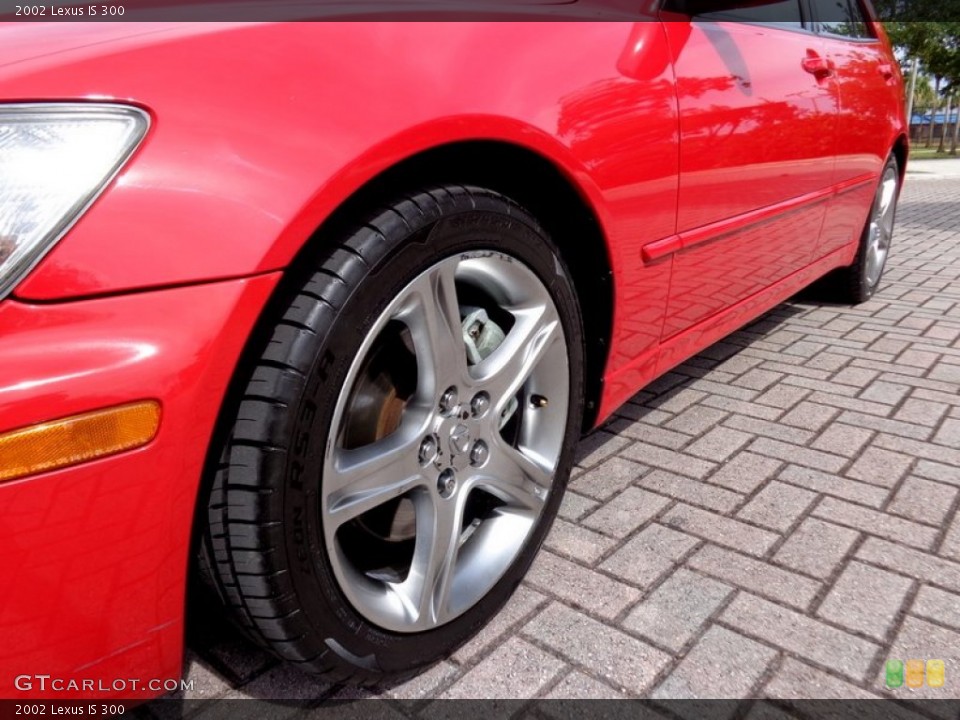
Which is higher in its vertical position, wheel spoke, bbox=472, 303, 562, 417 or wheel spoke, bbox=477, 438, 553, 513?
wheel spoke, bbox=472, 303, 562, 417

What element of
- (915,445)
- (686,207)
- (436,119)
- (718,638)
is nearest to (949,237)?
(915,445)

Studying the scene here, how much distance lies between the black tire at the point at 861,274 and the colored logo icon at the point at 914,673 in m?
3.00

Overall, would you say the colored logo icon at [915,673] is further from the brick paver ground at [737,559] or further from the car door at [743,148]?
the car door at [743,148]

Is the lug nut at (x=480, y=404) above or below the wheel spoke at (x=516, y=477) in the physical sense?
above

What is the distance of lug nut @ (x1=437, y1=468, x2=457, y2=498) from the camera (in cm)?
151

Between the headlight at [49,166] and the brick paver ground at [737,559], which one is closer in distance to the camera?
the headlight at [49,166]

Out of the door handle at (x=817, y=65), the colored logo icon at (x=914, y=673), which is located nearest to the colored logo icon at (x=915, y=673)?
the colored logo icon at (x=914, y=673)

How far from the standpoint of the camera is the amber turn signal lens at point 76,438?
91cm

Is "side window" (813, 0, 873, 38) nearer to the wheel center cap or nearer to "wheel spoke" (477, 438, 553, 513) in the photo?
"wheel spoke" (477, 438, 553, 513)

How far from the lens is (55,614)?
99 centimetres

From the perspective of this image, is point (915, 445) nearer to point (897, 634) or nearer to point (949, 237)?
point (897, 634)

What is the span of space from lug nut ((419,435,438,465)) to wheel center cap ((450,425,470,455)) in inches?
1.7

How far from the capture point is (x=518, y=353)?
162cm

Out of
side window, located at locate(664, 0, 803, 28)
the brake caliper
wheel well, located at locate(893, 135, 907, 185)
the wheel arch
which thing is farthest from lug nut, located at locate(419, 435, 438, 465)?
wheel well, located at locate(893, 135, 907, 185)
